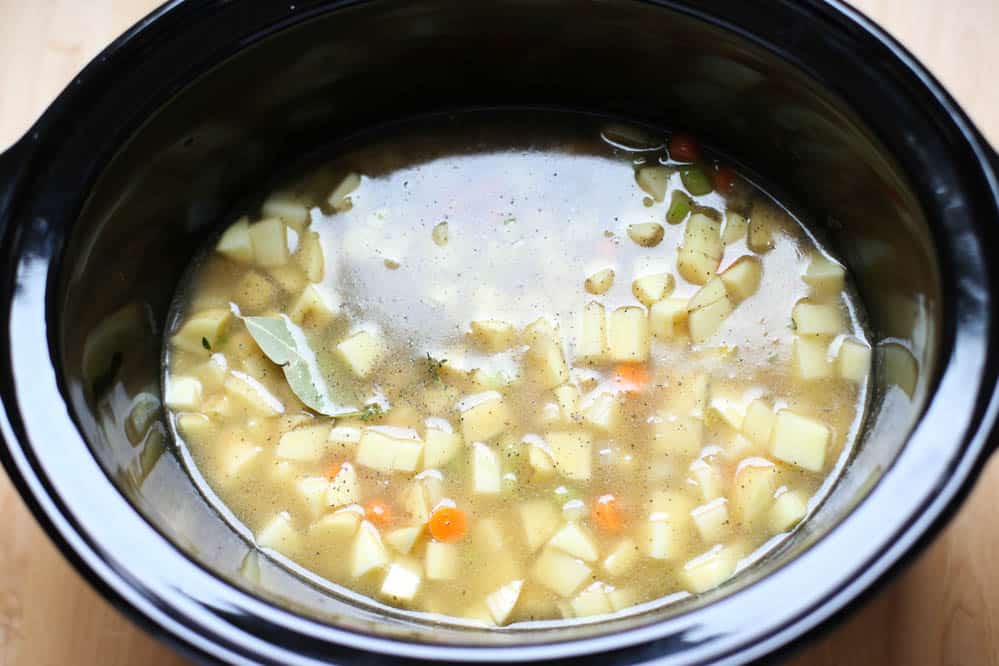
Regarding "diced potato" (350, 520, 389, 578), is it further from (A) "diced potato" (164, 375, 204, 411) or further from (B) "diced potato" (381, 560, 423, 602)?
(A) "diced potato" (164, 375, 204, 411)

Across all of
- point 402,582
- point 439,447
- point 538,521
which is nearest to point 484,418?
point 439,447

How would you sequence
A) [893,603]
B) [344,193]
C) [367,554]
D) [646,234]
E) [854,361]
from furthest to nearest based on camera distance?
1. [344,193]
2. [646,234]
3. [854,361]
4. [367,554]
5. [893,603]

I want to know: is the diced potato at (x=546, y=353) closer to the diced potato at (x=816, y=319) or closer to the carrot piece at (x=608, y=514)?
the carrot piece at (x=608, y=514)

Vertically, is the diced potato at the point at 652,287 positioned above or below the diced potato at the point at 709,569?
above

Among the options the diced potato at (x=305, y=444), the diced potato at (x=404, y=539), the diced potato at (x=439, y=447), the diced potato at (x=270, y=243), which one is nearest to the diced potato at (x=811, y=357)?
the diced potato at (x=439, y=447)

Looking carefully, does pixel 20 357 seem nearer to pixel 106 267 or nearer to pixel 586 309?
pixel 106 267

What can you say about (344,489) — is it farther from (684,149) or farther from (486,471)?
(684,149)
